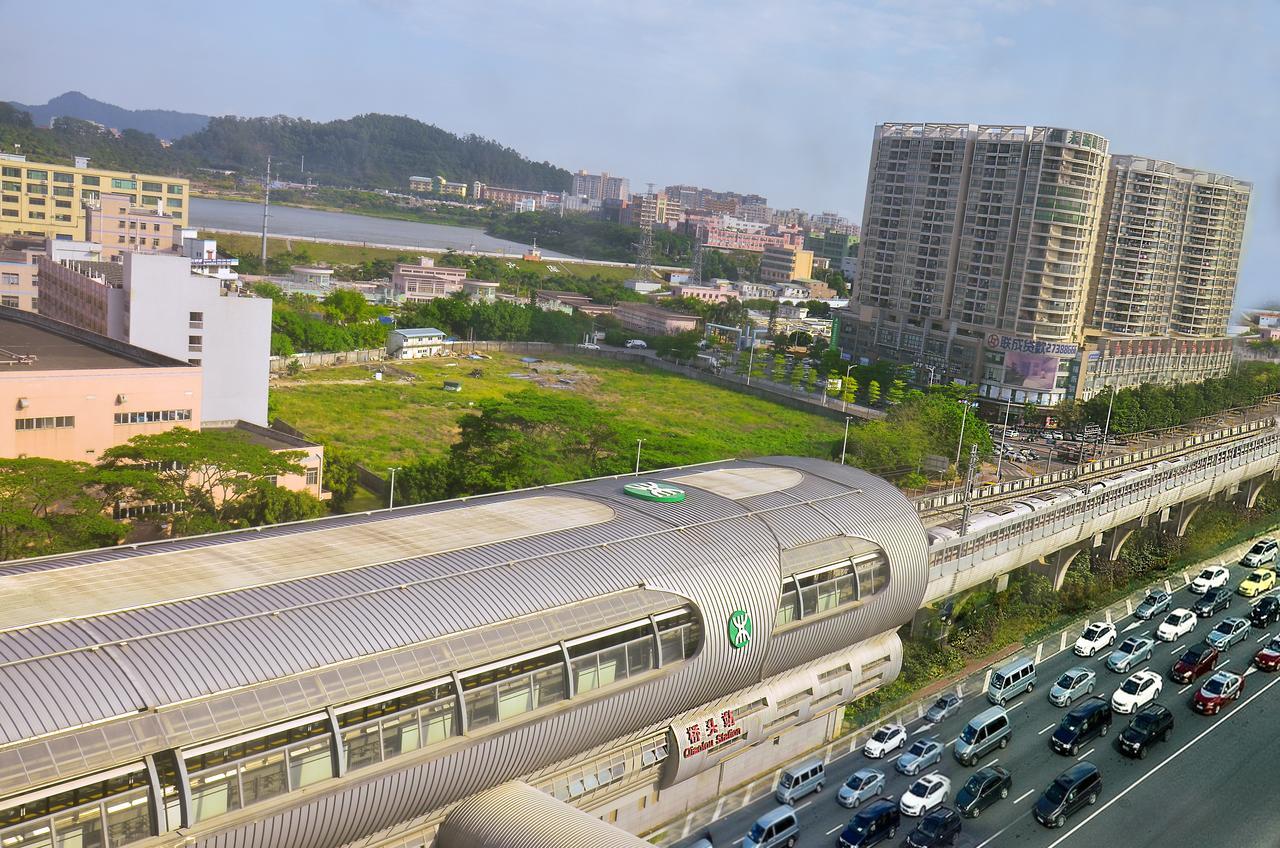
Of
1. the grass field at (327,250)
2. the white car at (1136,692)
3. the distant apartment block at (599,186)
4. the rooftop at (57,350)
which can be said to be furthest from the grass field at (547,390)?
the distant apartment block at (599,186)

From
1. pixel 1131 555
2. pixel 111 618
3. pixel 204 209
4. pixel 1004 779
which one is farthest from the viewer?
pixel 204 209

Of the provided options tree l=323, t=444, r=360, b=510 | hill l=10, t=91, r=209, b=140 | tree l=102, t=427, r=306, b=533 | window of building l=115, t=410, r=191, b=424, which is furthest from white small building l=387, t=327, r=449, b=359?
hill l=10, t=91, r=209, b=140

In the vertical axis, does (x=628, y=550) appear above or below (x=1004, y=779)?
above

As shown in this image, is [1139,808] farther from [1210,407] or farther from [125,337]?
[1210,407]

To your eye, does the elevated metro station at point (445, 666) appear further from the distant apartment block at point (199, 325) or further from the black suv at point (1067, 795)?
the distant apartment block at point (199, 325)

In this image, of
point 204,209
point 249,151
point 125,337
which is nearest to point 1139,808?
point 125,337

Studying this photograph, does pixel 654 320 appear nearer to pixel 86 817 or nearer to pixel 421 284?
pixel 421 284

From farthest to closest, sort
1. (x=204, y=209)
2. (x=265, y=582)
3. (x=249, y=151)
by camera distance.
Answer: (x=249, y=151)
(x=204, y=209)
(x=265, y=582)
